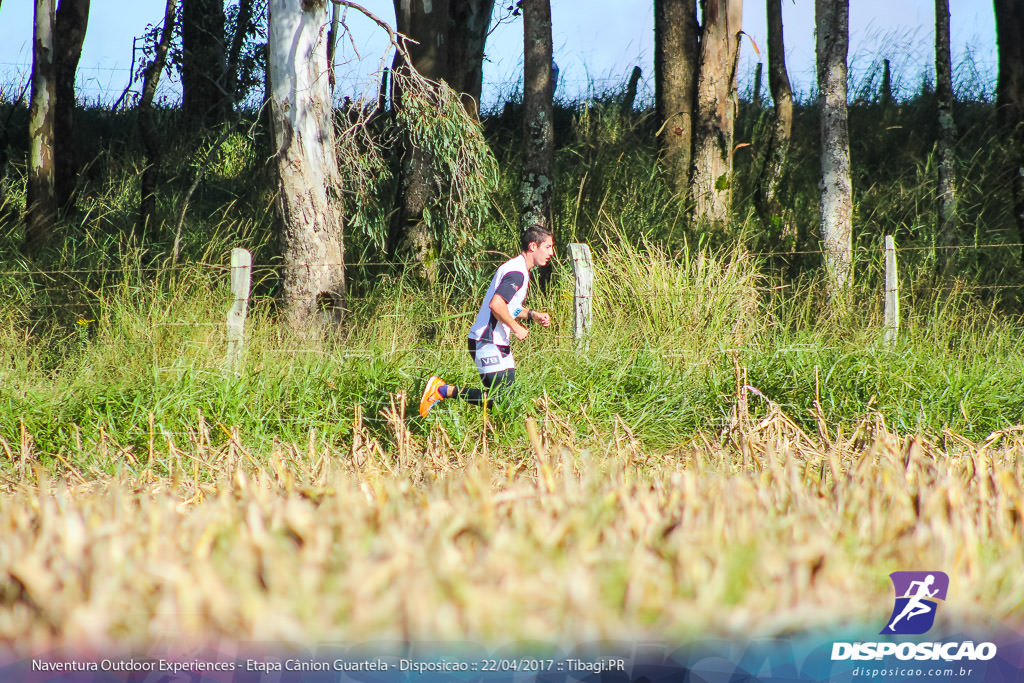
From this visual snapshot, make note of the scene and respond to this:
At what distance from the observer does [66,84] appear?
36.0 feet

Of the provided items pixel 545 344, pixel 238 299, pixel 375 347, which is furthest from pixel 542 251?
pixel 238 299

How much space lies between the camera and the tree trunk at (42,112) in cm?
1073

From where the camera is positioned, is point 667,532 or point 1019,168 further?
point 1019,168

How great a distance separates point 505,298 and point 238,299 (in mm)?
2255

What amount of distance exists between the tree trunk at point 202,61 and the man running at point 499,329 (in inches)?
329

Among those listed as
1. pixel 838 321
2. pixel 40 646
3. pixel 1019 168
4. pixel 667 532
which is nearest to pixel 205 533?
pixel 40 646

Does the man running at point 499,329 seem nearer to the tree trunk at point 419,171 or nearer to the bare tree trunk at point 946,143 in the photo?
the tree trunk at point 419,171

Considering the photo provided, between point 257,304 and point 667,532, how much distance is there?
680 centimetres

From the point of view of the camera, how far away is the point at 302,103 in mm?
7516

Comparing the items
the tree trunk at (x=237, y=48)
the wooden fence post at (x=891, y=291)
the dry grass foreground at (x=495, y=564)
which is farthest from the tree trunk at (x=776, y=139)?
the dry grass foreground at (x=495, y=564)

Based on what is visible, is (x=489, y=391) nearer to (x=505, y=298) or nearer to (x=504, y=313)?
(x=504, y=313)

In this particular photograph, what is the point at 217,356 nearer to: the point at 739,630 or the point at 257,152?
the point at 739,630

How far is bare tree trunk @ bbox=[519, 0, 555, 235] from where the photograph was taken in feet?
30.7

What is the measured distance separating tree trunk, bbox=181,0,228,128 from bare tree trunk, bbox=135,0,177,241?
51 centimetres
